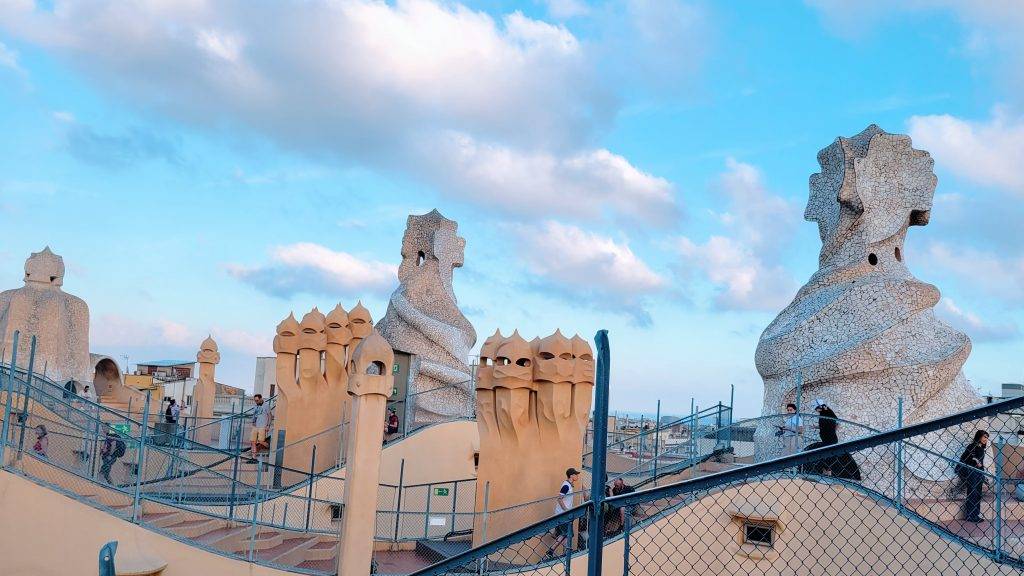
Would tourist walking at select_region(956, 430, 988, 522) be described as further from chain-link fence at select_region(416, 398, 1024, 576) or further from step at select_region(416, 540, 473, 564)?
step at select_region(416, 540, 473, 564)

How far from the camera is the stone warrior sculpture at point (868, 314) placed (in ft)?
37.3

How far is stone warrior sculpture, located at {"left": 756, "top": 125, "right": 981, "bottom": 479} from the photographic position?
1138 centimetres

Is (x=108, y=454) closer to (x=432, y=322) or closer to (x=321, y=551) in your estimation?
(x=321, y=551)

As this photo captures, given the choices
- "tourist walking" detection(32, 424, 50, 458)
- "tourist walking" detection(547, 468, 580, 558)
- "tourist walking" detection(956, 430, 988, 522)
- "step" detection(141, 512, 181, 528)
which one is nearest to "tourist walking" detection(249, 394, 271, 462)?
"tourist walking" detection(32, 424, 50, 458)

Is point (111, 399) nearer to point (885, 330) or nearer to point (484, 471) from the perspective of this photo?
point (484, 471)

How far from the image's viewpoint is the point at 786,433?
35.1 feet

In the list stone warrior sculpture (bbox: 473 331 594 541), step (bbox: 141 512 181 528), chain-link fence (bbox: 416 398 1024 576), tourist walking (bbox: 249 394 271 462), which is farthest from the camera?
tourist walking (bbox: 249 394 271 462)

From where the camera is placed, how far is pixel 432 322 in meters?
18.3

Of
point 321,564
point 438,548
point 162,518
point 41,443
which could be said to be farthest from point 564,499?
point 41,443

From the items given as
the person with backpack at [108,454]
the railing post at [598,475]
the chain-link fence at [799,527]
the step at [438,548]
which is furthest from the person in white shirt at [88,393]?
the railing post at [598,475]

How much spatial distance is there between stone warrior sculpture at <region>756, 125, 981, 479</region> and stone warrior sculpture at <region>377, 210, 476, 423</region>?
731cm

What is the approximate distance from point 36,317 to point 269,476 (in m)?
10.6

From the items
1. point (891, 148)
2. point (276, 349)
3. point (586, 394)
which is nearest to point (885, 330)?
point (891, 148)

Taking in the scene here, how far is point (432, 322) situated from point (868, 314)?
931cm
